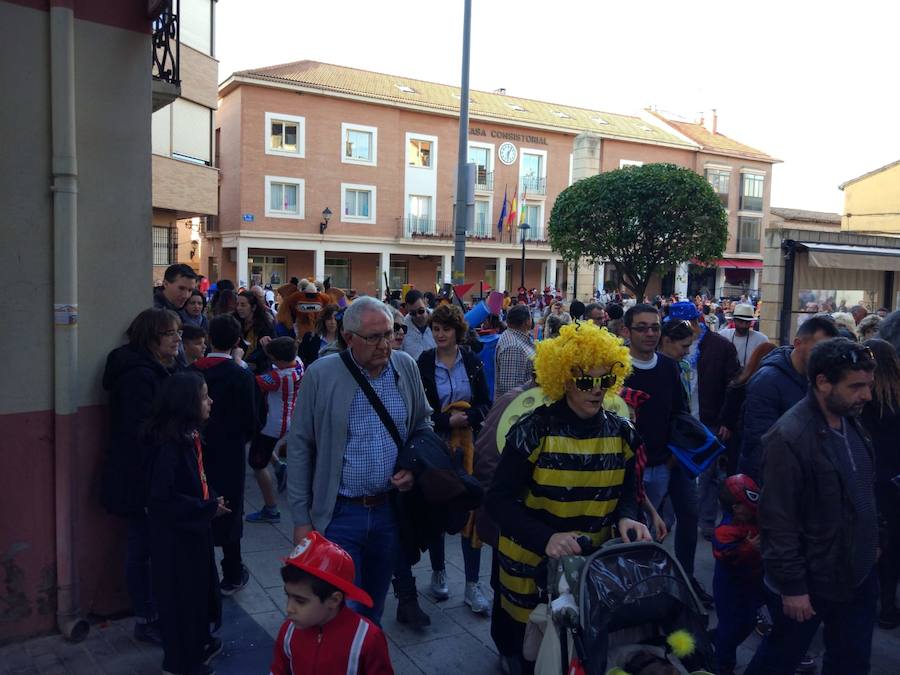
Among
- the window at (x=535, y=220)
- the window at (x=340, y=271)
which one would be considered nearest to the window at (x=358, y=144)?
the window at (x=340, y=271)

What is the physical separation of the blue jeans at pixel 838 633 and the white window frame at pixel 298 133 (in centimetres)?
3113

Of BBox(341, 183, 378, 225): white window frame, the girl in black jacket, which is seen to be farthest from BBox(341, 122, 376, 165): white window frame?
the girl in black jacket

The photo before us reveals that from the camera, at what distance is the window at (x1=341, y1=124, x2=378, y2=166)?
3294cm

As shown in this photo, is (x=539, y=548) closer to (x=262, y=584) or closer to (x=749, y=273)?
(x=262, y=584)

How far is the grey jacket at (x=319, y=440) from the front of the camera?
3175 mm

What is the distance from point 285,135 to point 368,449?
30939 mm

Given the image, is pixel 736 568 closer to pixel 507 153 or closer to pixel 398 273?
pixel 398 273

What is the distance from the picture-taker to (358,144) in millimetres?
33469

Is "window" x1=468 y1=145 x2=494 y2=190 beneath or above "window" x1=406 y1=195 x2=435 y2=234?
above

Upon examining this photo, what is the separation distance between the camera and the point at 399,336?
24.6 ft

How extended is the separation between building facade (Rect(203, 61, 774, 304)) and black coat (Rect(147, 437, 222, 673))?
2660 centimetres

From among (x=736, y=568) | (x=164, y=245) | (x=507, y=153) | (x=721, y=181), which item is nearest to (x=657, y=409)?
(x=736, y=568)

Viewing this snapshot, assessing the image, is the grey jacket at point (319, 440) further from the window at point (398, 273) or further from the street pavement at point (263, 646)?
the window at point (398, 273)

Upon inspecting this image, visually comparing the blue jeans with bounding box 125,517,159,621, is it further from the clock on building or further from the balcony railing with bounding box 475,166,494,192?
the clock on building
